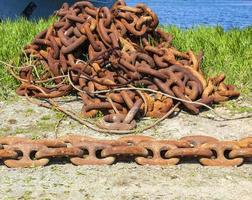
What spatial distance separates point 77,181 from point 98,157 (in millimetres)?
248

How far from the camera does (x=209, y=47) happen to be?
233 inches

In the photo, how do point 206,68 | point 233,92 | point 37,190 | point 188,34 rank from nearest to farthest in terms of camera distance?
point 37,190 < point 233,92 < point 206,68 < point 188,34

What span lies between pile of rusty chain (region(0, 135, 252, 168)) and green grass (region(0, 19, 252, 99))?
1.69 metres

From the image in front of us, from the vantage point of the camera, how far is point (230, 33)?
270 inches

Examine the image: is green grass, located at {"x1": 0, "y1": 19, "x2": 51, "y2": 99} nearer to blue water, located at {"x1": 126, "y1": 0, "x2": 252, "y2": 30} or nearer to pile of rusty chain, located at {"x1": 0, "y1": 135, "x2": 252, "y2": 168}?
pile of rusty chain, located at {"x1": 0, "y1": 135, "x2": 252, "y2": 168}

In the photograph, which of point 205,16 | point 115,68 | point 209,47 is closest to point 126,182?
point 115,68

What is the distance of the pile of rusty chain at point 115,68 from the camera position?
13.7 feet

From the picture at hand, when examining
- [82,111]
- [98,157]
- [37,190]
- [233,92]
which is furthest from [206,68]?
[37,190]

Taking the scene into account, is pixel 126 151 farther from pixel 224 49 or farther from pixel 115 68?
pixel 224 49

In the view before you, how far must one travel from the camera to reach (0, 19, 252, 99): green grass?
5.08m

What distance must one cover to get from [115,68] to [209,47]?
5.39 feet

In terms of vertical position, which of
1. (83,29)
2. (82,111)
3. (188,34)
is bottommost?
(82,111)

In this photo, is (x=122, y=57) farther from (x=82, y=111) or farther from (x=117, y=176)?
(x=117, y=176)

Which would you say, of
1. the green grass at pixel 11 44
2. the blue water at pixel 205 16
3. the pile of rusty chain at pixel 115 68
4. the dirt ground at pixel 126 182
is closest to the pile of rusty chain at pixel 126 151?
the dirt ground at pixel 126 182
